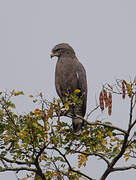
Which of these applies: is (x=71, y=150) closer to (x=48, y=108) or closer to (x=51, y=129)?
A: (x=51, y=129)

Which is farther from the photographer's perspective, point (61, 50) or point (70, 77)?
point (61, 50)

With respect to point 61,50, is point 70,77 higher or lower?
lower

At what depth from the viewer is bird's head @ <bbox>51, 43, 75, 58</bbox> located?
761 cm

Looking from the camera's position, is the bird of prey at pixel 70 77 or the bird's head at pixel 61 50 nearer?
the bird of prey at pixel 70 77

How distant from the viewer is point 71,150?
4.93m

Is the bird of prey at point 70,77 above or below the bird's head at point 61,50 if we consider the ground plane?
below

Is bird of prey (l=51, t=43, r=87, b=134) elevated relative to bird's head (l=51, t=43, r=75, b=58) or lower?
lower

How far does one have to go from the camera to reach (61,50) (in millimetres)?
7629

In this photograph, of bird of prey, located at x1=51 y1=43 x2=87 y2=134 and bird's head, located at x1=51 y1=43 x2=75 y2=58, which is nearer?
bird of prey, located at x1=51 y1=43 x2=87 y2=134

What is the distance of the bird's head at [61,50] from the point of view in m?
7.61

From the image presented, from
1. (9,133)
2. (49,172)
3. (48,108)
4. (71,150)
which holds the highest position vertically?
(48,108)

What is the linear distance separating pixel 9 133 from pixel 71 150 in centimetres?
102

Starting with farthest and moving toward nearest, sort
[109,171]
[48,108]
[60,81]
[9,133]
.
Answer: [60,81] → [109,171] → [9,133] → [48,108]

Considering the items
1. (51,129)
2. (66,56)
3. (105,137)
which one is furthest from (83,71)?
(51,129)
